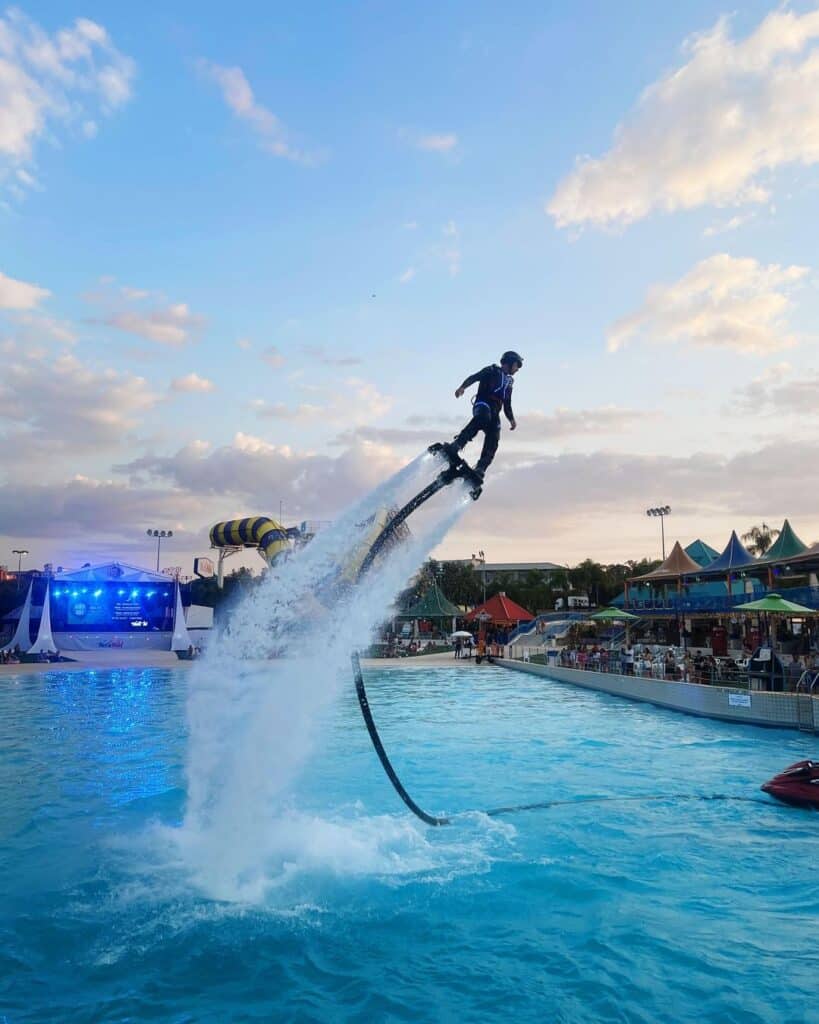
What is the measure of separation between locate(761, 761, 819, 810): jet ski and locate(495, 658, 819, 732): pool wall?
7.08 metres

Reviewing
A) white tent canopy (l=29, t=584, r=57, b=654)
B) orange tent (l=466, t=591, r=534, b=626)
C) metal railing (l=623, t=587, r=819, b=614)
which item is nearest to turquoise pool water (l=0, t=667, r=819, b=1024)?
metal railing (l=623, t=587, r=819, b=614)

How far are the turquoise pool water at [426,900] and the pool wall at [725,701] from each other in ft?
8.13

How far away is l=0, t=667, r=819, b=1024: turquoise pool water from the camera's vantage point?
23.6 feet

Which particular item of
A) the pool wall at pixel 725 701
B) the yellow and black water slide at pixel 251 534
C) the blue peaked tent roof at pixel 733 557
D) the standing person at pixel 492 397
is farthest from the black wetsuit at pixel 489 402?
the yellow and black water slide at pixel 251 534

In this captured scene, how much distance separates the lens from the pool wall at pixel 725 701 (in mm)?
21163

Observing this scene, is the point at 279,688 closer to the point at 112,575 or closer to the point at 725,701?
the point at 725,701

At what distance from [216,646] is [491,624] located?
5687 centimetres

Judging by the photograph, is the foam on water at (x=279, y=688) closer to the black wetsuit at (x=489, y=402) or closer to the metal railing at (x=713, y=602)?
the black wetsuit at (x=489, y=402)

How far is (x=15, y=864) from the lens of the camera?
1081cm

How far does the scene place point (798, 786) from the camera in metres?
14.2

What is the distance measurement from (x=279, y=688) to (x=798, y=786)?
10433 mm

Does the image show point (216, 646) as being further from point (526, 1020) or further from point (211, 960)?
point (526, 1020)

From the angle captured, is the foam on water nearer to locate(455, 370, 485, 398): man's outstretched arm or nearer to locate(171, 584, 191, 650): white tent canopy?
locate(455, 370, 485, 398): man's outstretched arm

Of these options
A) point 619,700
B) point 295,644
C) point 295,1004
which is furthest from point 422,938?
point 619,700
